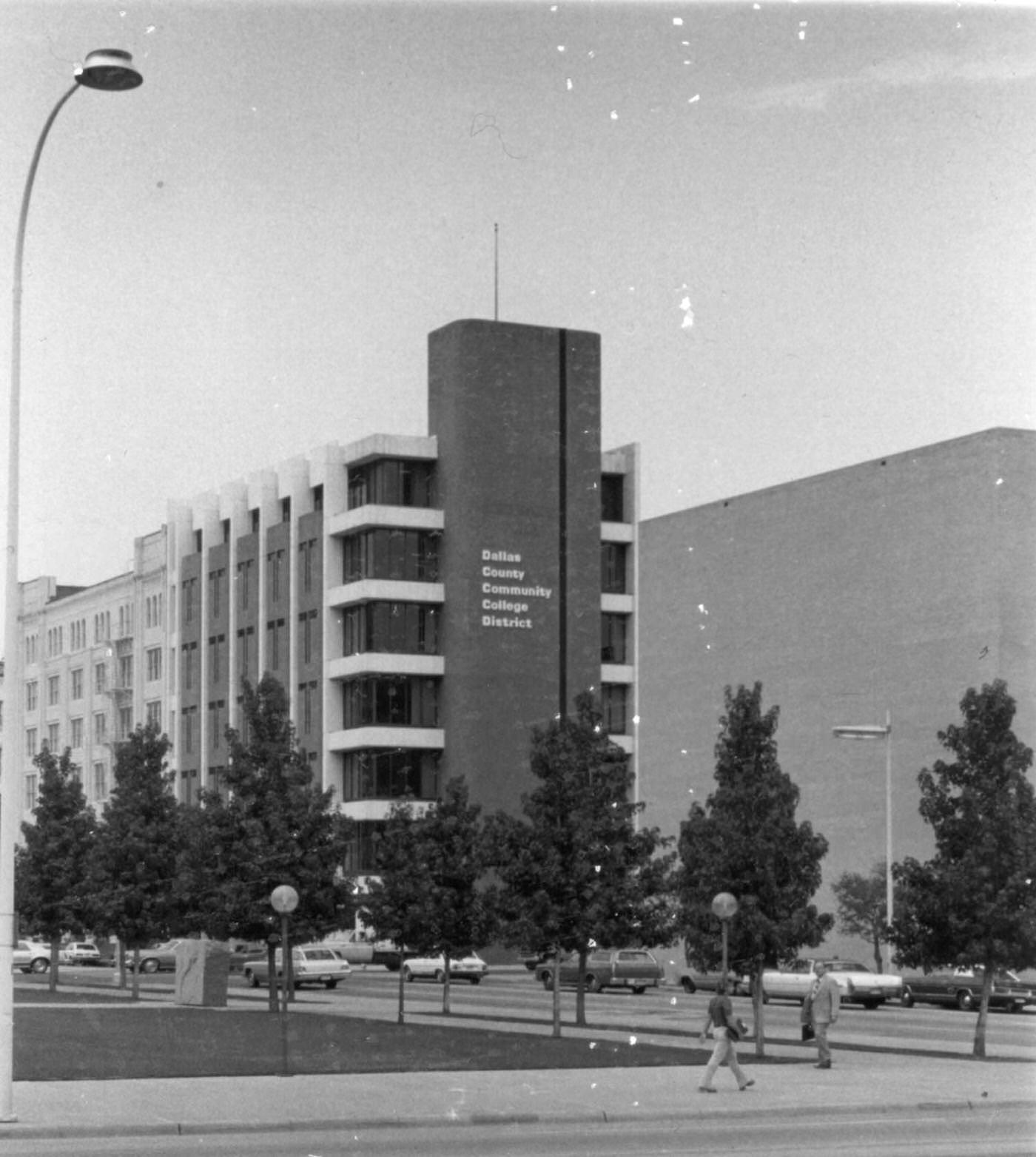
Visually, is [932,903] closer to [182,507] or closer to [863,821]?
[863,821]

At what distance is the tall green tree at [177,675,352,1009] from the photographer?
1695 inches

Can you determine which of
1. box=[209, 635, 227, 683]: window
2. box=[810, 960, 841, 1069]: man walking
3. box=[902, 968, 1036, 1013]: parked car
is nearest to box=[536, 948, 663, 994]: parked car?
box=[902, 968, 1036, 1013]: parked car

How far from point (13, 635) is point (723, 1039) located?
31.3 feet

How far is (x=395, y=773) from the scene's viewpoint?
9369 centimetres

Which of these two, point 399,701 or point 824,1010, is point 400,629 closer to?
point 399,701

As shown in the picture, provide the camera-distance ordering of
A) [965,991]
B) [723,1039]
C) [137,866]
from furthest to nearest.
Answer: [137,866] → [965,991] → [723,1039]

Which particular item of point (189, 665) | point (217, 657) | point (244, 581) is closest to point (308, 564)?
point (244, 581)

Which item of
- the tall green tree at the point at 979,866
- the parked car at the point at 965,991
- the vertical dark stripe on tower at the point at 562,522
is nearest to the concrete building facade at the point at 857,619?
the vertical dark stripe on tower at the point at 562,522

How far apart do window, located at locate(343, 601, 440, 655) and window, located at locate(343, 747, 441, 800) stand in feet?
15.4

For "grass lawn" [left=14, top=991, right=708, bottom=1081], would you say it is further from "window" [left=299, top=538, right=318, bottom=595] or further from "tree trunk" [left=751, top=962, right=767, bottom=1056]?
"window" [left=299, top=538, right=318, bottom=595]

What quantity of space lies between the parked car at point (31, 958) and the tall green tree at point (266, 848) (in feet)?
110

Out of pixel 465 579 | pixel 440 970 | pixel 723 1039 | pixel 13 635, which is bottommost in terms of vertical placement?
pixel 440 970

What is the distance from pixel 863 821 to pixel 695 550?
1777 cm

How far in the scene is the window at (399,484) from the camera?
310 feet
